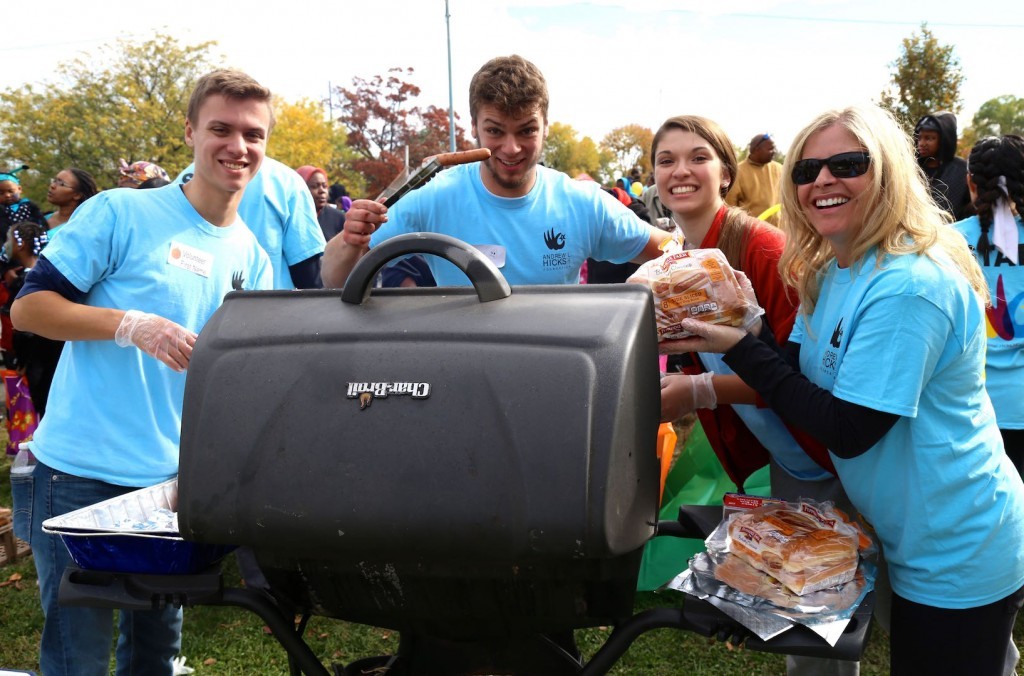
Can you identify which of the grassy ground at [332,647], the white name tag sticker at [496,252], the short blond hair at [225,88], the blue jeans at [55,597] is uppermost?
the short blond hair at [225,88]

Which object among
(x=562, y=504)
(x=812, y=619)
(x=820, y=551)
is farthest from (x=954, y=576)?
(x=562, y=504)

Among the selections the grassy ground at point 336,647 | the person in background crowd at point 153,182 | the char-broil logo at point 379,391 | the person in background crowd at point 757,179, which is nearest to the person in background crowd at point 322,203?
the person in background crowd at point 153,182

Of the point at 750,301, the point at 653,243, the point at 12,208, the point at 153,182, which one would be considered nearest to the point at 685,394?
the point at 750,301

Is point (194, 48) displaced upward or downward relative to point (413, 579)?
upward

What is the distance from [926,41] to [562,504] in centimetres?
2190

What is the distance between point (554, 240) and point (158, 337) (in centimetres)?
109

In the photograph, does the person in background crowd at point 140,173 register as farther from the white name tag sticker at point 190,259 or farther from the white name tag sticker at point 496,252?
the white name tag sticker at point 496,252

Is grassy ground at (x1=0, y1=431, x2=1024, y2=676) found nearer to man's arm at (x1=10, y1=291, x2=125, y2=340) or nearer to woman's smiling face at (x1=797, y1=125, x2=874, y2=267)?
man's arm at (x1=10, y1=291, x2=125, y2=340)

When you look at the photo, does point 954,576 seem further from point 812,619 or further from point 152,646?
point 152,646

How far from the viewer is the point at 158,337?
1670 mm

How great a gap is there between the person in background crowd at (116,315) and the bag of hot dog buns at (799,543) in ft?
4.41

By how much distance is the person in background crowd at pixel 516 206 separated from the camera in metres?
2.16

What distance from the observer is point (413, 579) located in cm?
104

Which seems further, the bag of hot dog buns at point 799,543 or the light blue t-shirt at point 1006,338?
the light blue t-shirt at point 1006,338
